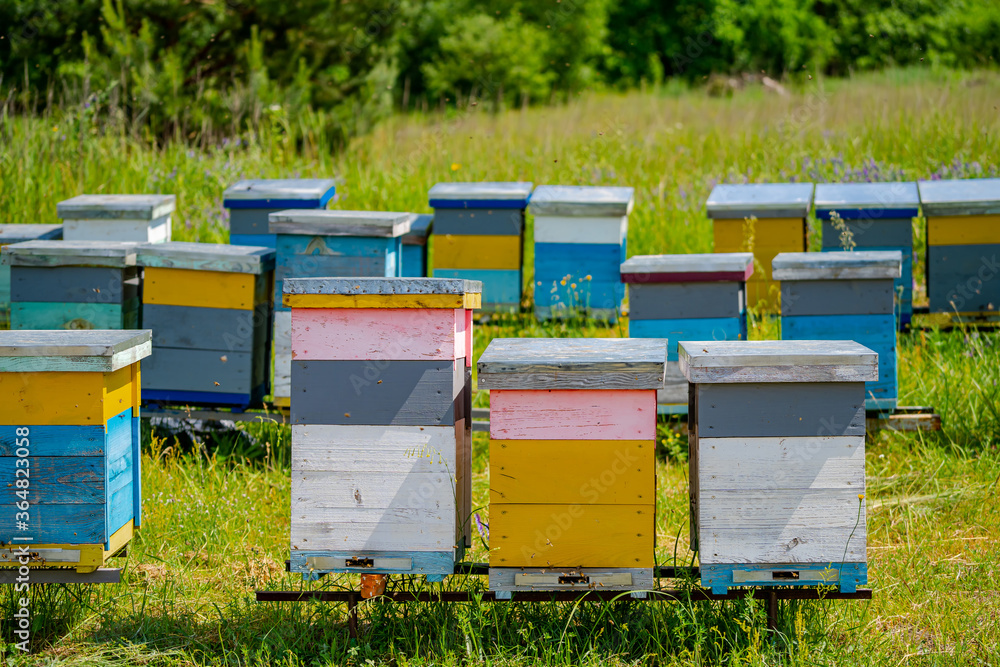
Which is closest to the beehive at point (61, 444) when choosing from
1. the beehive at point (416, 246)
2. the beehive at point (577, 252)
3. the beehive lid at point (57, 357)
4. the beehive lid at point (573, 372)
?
the beehive lid at point (57, 357)

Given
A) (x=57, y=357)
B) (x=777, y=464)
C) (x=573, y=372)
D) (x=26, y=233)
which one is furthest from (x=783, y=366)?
(x=26, y=233)

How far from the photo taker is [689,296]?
15.0ft

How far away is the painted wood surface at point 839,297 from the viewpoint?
430cm

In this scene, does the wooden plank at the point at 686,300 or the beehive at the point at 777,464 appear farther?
the wooden plank at the point at 686,300

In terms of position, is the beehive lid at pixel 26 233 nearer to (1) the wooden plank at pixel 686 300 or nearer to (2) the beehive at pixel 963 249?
(1) the wooden plank at pixel 686 300

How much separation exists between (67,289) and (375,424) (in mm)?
2368

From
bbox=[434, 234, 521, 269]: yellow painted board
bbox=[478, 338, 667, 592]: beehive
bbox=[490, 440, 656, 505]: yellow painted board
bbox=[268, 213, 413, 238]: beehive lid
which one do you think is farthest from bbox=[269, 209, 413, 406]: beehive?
bbox=[490, 440, 656, 505]: yellow painted board

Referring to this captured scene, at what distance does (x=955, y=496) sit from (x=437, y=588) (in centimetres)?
248

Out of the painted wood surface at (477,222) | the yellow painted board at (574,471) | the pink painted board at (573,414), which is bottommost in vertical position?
the yellow painted board at (574,471)

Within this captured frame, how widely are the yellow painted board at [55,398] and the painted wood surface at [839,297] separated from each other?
3112mm

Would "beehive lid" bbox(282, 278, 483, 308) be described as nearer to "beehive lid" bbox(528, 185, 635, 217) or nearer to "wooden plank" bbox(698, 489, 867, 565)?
"wooden plank" bbox(698, 489, 867, 565)

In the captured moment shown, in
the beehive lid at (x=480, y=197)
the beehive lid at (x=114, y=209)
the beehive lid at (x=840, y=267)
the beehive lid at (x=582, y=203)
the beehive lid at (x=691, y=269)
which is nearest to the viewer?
the beehive lid at (x=840, y=267)

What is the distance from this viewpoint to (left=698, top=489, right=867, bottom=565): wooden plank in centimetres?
279

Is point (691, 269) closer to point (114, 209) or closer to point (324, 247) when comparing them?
point (324, 247)
